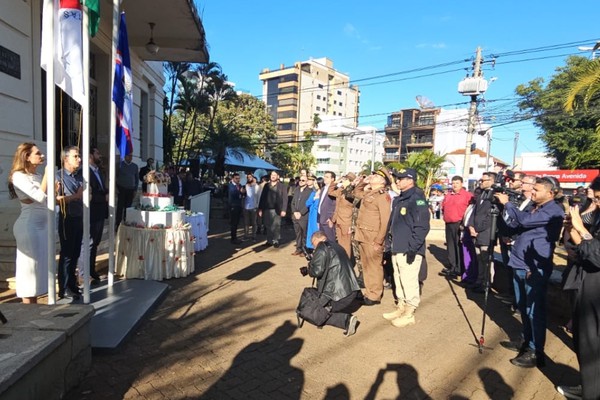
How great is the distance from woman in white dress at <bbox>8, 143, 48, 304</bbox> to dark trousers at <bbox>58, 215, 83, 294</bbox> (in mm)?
580

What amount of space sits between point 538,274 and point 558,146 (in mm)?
32700

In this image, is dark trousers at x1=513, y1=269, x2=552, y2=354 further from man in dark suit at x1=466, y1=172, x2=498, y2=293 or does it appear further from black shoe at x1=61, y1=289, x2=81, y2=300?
black shoe at x1=61, y1=289, x2=81, y2=300

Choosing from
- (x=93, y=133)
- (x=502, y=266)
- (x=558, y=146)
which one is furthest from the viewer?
(x=558, y=146)

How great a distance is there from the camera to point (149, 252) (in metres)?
6.32

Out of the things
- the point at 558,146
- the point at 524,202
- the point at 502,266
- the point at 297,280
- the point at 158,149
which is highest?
the point at 558,146

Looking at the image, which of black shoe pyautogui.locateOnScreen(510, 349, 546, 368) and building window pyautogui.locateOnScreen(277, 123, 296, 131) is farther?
building window pyautogui.locateOnScreen(277, 123, 296, 131)

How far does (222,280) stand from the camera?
269 inches

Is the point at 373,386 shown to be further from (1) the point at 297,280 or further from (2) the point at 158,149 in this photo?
(2) the point at 158,149

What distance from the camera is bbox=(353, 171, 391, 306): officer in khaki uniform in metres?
5.63

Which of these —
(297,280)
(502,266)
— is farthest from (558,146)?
(297,280)

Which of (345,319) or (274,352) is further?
(345,319)

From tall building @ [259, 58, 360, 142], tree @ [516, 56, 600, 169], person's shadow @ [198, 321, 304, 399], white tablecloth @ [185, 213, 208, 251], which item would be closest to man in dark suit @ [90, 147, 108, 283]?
white tablecloth @ [185, 213, 208, 251]

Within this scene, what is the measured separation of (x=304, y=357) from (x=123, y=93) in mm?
4404

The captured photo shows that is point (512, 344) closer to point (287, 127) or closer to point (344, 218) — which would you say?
point (344, 218)
